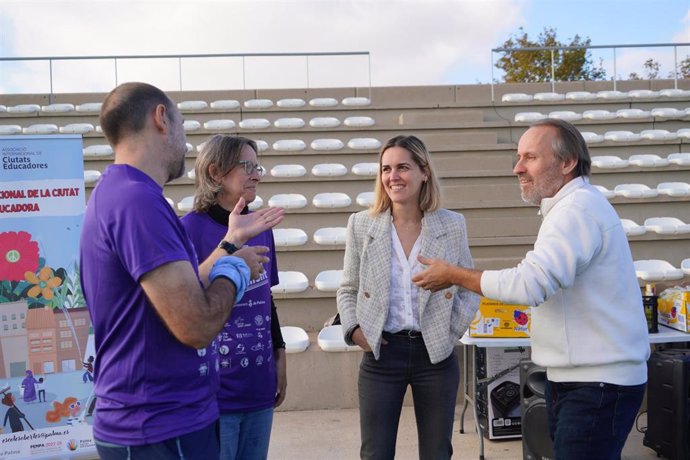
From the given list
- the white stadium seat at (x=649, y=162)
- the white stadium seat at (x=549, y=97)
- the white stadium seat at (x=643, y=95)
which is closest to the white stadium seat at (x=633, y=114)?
the white stadium seat at (x=643, y=95)

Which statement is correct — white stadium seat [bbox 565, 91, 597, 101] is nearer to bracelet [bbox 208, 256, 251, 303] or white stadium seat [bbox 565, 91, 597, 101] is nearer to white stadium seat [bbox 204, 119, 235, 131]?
white stadium seat [bbox 204, 119, 235, 131]

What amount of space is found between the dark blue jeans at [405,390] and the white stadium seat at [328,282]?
227 centimetres

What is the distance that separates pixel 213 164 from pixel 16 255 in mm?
1398

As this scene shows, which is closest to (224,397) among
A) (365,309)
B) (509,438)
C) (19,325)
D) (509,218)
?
(365,309)

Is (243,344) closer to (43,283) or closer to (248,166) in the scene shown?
(248,166)

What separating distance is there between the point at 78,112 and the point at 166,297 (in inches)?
335

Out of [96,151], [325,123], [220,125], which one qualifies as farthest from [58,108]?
[325,123]

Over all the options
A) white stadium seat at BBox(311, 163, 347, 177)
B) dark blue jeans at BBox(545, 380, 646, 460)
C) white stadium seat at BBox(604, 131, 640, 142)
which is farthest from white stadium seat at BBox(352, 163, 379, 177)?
dark blue jeans at BBox(545, 380, 646, 460)

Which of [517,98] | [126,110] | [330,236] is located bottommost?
[330,236]

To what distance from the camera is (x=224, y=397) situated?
72.6 inches

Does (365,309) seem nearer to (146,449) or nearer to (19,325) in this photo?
(146,449)

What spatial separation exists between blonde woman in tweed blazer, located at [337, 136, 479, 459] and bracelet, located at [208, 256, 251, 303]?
84cm

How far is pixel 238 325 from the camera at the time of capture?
1.88 metres

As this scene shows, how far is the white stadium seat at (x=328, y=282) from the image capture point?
444cm
